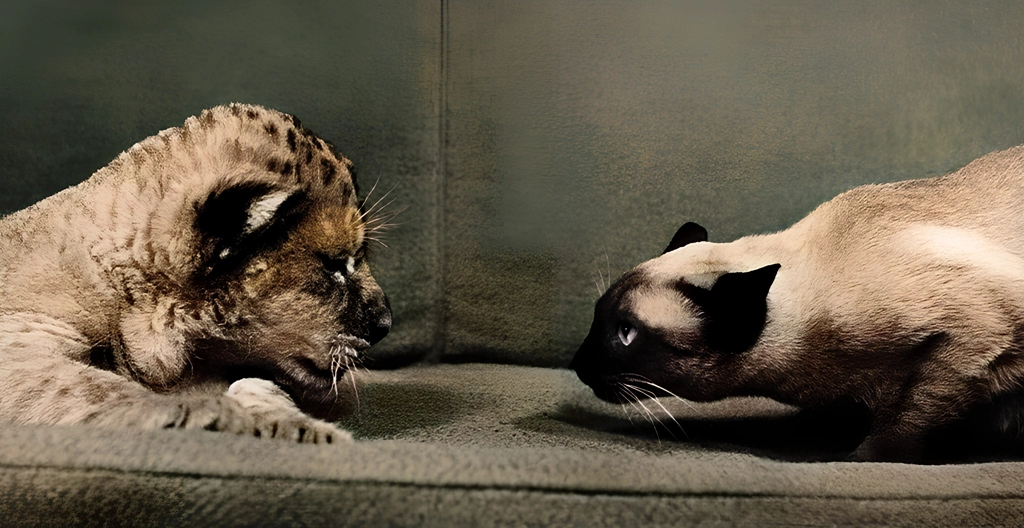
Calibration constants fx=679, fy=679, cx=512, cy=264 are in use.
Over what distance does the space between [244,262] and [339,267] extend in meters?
0.18

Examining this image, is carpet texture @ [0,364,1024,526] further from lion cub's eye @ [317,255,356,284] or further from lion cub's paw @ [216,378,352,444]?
lion cub's eye @ [317,255,356,284]

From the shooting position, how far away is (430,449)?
2.70 ft

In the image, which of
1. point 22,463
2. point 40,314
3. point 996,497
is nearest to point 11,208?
point 40,314

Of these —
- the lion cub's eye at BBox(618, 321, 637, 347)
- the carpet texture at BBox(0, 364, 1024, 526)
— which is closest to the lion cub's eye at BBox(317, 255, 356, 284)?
the carpet texture at BBox(0, 364, 1024, 526)

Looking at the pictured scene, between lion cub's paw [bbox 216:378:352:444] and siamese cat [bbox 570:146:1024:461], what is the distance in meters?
0.48

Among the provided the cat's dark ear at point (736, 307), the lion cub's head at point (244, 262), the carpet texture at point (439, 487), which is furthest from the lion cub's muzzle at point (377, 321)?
the cat's dark ear at point (736, 307)

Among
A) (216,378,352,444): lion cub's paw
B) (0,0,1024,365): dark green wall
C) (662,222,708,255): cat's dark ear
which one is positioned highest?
(0,0,1024,365): dark green wall

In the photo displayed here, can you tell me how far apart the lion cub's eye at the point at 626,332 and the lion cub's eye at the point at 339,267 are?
487 mm

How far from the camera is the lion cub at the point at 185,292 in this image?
965mm

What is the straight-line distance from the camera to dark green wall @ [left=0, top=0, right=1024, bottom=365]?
129 centimetres

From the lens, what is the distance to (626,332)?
1188 mm

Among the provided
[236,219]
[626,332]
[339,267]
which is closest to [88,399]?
[236,219]

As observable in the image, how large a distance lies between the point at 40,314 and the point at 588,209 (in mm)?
1022

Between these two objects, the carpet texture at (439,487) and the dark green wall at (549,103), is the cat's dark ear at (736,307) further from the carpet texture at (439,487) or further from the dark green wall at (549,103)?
the dark green wall at (549,103)
